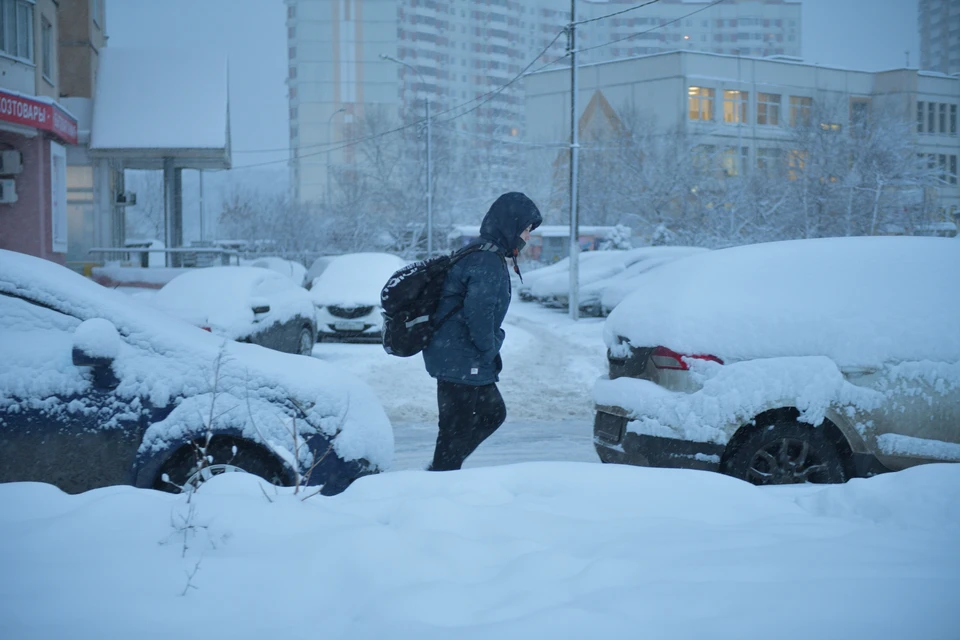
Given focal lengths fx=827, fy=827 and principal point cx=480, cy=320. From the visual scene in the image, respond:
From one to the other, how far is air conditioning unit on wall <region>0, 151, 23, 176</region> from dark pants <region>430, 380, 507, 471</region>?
1625 cm

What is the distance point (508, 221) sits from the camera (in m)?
4.56

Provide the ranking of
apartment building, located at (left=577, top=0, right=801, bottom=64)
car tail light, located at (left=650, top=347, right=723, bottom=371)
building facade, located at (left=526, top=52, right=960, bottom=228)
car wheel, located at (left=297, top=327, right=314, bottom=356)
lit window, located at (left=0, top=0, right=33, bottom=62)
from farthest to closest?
apartment building, located at (left=577, top=0, right=801, bottom=64), building facade, located at (left=526, top=52, right=960, bottom=228), lit window, located at (left=0, top=0, right=33, bottom=62), car wheel, located at (left=297, top=327, right=314, bottom=356), car tail light, located at (left=650, top=347, right=723, bottom=371)

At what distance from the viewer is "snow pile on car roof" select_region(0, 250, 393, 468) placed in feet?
13.9

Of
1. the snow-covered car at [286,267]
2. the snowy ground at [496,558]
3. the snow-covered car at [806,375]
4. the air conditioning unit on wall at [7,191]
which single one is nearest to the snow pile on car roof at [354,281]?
the air conditioning unit on wall at [7,191]

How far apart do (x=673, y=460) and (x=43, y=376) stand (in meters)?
3.50

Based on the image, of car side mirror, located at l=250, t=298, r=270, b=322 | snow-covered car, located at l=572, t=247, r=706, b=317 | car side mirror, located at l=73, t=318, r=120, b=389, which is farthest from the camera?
snow-covered car, located at l=572, t=247, r=706, b=317

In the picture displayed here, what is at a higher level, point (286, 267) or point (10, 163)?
point (10, 163)

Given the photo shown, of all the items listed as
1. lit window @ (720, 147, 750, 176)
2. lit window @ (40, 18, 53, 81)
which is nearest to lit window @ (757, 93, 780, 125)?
lit window @ (720, 147, 750, 176)

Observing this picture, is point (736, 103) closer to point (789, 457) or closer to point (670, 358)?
point (670, 358)

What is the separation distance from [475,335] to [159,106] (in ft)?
72.1

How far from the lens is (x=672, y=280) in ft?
18.5

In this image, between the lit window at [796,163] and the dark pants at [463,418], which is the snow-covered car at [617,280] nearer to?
the dark pants at [463,418]

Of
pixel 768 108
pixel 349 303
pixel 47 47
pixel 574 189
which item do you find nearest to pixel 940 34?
pixel 768 108

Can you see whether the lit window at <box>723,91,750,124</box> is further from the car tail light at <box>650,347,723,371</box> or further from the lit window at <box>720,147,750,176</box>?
the car tail light at <box>650,347,723,371</box>
